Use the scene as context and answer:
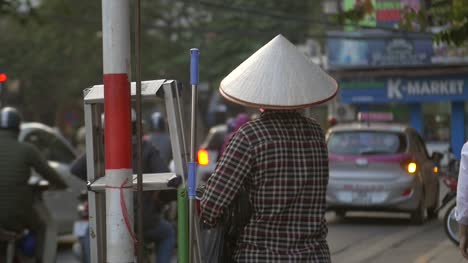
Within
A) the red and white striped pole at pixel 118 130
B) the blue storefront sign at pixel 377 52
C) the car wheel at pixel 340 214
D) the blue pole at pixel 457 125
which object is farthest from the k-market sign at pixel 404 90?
the red and white striped pole at pixel 118 130

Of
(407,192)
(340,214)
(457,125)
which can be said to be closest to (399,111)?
(457,125)

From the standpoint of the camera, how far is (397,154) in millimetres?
15586

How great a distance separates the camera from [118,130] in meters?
4.75

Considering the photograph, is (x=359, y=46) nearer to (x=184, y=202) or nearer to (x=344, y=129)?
(x=344, y=129)

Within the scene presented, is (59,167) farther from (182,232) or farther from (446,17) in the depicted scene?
(182,232)

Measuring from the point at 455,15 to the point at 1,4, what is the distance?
583 centimetres

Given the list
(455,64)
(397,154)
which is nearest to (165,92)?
(397,154)

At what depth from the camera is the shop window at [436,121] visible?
38094 mm

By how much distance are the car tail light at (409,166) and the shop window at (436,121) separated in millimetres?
22612

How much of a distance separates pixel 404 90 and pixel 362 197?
78.1 ft

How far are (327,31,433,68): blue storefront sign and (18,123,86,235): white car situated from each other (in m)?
25.7

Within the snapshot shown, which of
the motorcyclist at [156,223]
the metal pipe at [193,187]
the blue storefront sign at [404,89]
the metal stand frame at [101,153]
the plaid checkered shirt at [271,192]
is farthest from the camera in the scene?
the blue storefront sign at [404,89]

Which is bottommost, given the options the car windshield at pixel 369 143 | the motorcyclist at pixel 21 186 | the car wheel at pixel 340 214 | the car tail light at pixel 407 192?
the car wheel at pixel 340 214

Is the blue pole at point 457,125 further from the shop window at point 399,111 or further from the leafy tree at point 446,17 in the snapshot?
the leafy tree at point 446,17
